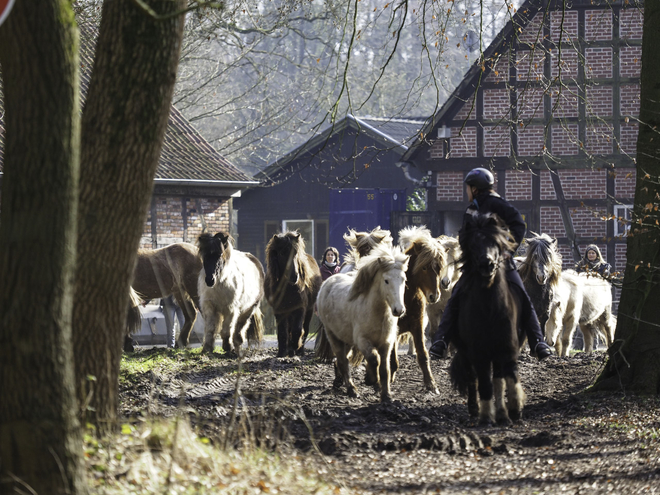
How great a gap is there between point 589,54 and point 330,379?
54.0 ft

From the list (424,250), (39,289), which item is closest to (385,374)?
(424,250)

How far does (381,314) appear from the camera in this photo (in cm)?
917

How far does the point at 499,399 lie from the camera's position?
776 cm

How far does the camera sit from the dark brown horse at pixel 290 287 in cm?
1349

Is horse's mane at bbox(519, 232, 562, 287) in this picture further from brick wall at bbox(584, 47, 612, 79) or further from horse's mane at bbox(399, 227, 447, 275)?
brick wall at bbox(584, 47, 612, 79)

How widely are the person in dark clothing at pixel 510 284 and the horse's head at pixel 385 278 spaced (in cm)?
58

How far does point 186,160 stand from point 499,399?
1738cm

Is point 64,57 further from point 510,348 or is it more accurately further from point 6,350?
point 510,348

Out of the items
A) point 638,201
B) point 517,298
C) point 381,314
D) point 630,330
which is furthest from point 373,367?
point 638,201

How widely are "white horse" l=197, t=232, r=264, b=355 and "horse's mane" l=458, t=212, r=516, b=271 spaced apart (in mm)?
5802

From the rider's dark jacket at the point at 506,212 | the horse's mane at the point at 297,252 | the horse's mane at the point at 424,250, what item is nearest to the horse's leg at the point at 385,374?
the horse's mane at the point at 424,250

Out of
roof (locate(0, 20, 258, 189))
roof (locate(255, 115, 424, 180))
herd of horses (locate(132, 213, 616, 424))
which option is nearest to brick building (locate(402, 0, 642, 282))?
roof (locate(255, 115, 424, 180))

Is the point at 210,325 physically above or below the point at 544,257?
below

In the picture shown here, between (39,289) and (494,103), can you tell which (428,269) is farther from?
(494,103)
